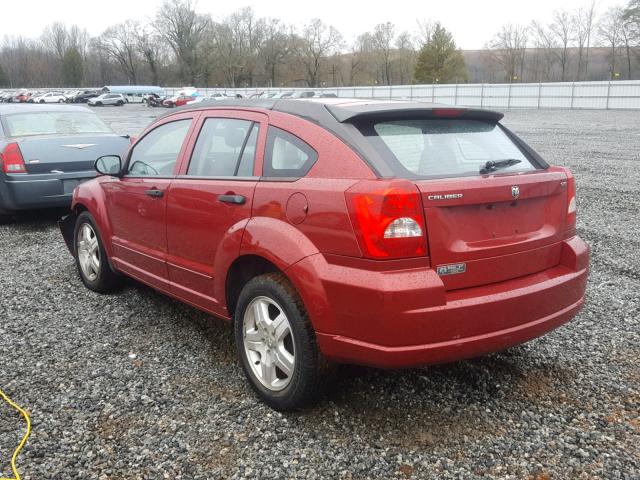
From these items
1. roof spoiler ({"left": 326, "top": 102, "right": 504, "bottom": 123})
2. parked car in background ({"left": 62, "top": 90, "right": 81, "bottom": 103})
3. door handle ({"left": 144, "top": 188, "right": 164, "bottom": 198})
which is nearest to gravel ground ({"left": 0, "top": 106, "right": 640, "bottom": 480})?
door handle ({"left": 144, "top": 188, "right": 164, "bottom": 198})

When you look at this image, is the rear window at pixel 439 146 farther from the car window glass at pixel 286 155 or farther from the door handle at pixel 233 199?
the door handle at pixel 233 199

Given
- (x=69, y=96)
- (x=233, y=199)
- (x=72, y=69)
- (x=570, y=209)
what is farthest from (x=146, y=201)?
(x=72, y=69)

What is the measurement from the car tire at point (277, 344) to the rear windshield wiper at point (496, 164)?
1165mm

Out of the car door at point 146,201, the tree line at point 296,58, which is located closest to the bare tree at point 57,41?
the tree line at point 296,58

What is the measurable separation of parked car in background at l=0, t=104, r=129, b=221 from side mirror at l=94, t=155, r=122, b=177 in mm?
3346

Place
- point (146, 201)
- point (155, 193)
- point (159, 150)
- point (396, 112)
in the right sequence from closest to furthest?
point (396, 112) → point (155, 193) → point (146, 201) → point (159, 150)

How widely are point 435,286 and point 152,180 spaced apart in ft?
7.71

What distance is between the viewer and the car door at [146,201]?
4.14m

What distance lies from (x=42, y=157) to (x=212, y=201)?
509cm

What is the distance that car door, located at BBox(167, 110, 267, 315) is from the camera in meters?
3.40

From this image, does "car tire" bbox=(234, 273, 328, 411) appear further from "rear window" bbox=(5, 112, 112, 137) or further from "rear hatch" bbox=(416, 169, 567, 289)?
"rear window" bbox=(5, 112, 112, 137)

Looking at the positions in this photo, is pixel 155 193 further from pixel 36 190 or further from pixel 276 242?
pixel 36 190

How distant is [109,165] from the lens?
473cm

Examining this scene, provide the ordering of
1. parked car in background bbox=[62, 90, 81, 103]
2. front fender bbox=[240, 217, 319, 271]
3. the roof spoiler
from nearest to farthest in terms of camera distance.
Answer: front fender bbox=[240, 217, 319, 271]
the roof spoiler
parked car in background bbox=[62, 90, 81, 103]
